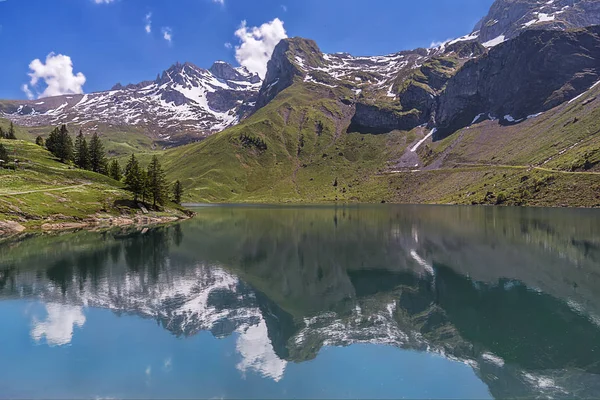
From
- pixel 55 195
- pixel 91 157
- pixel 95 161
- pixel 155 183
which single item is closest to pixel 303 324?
pixel 55 195

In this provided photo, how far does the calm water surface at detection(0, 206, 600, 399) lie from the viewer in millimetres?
18672

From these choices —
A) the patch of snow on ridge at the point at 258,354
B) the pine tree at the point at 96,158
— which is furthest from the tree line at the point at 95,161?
the patch of snow on ridge at the point at 258,354

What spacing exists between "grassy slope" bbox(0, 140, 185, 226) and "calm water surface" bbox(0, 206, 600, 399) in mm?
36970

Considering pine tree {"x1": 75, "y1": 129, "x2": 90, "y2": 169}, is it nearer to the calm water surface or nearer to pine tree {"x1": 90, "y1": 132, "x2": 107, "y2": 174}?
pine tree {"x1": 90, "y1": 132, "x2": 107, "y2": 174}

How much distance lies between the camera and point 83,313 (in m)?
29.3

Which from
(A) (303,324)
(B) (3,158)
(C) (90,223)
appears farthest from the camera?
(B) (3,158)

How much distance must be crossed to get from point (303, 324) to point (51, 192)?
9735cm

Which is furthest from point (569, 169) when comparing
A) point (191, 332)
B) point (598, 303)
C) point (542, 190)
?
point (191, 332)

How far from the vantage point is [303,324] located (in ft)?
90.1

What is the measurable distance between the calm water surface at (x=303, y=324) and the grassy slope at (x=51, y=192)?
121ft

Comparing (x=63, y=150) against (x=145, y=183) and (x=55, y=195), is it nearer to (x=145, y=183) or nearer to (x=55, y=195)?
(x=55, y=195)

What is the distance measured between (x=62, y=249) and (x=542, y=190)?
189 m

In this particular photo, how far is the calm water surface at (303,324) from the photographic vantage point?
18.7 meters

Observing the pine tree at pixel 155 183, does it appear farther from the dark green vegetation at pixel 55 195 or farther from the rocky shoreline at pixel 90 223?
the rocky shoreline at pixel 90 223
